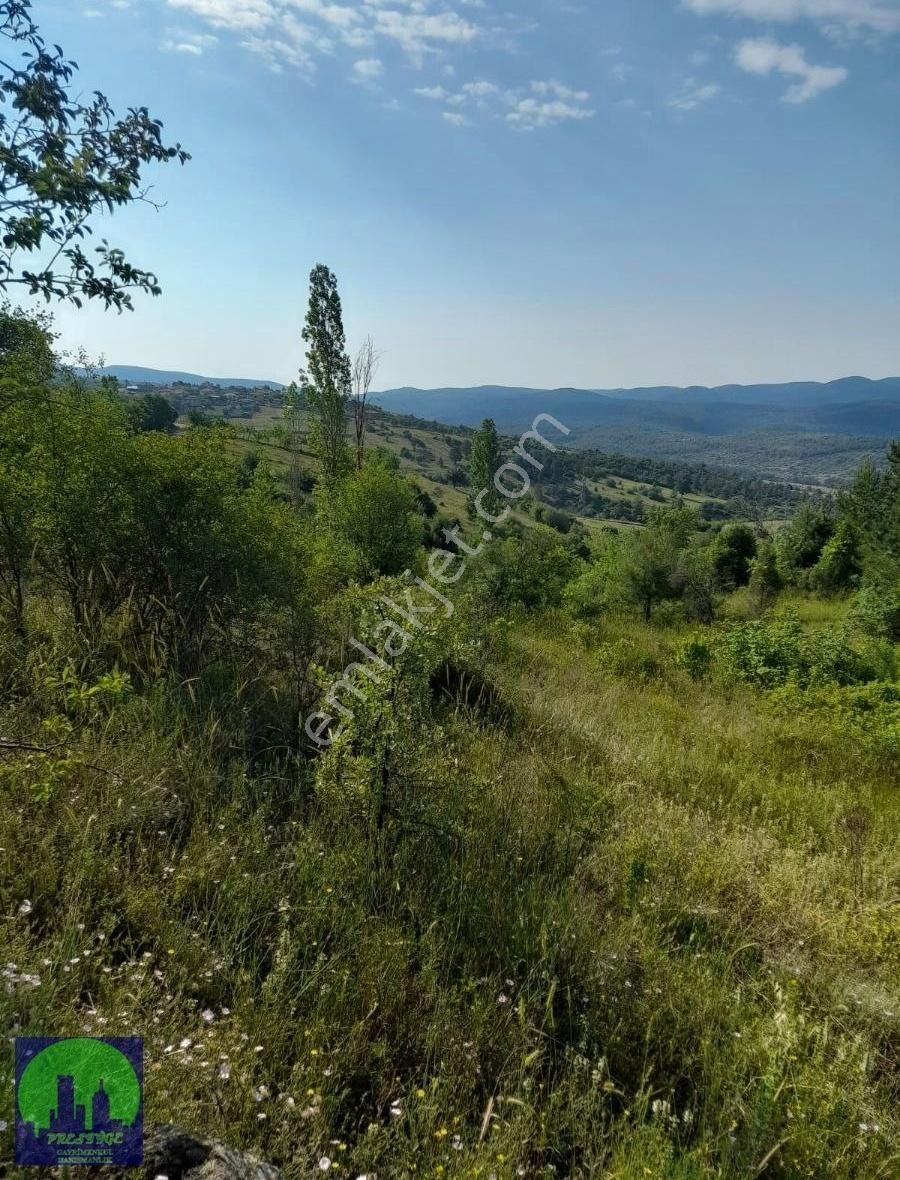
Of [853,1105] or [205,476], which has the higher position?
[205,476]

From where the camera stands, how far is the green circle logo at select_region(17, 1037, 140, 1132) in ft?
4.29

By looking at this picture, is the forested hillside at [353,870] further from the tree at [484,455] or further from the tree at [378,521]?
the tree at [484,455]

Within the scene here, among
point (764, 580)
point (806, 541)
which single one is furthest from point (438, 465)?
point (764, 580)

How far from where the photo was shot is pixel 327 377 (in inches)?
817

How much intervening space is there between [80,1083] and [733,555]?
3252 centimetres

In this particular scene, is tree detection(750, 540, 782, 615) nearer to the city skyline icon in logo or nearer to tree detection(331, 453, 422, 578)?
tree detection(331, 453, 422, 578)

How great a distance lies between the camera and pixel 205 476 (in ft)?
15.7

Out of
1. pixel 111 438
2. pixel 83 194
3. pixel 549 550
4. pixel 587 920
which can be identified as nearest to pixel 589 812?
pixel 587 920

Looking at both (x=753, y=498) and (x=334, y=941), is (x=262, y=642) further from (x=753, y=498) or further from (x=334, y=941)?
(x=753, y=498)

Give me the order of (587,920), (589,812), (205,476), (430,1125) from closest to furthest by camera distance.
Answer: (430,1125)
(587,920)
(589,812)
(205,476)

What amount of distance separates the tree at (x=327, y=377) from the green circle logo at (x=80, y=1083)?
19.8 metres

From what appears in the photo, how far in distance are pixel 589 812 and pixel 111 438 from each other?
4442 mm

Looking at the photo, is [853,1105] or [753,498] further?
[753,498]

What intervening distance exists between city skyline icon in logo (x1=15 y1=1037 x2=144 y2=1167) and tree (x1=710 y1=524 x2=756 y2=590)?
29505 millimetres
